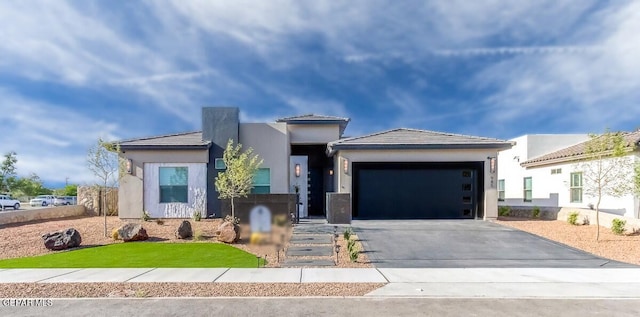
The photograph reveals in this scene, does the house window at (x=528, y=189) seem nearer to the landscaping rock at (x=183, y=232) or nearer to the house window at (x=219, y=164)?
the house window at (x=219, y=164)

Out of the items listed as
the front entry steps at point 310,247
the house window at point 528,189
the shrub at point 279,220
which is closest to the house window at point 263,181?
the front entry steps at point 310,247

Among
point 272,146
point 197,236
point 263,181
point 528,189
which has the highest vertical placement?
point 272,146

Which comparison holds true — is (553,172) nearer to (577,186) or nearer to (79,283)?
(577,186)

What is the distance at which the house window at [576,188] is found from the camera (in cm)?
1758

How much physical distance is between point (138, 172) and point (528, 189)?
76.4 ft

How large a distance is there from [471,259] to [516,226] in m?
6.48

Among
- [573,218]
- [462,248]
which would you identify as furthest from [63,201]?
[573,218]

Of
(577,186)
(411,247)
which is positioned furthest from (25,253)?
(577,186)

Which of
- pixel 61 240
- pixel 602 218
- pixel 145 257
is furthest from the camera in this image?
pixel 602 218

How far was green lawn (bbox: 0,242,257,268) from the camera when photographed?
921 centimetres

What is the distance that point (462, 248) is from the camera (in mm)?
10961

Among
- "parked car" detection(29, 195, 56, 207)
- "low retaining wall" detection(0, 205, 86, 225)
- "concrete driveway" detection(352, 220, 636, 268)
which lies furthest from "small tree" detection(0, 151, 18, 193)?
"concrete driveway" detection(352, 220, 636, 268)

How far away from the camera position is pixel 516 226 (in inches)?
581

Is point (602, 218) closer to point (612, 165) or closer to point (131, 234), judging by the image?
point (612, 165)
